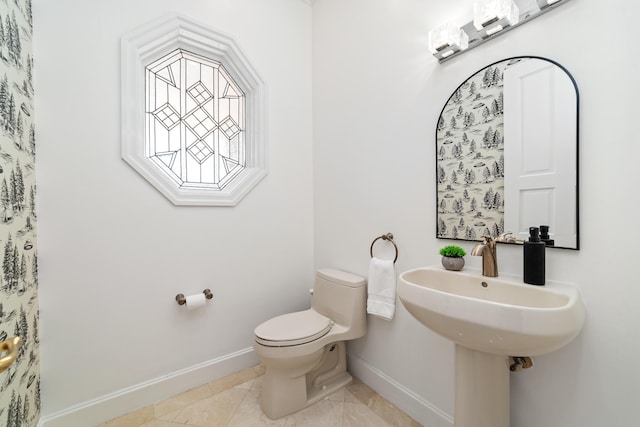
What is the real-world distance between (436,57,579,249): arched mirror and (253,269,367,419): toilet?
0.74 metres

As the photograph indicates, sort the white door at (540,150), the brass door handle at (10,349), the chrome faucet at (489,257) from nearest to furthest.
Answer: the brass door handle at (10,349), the white door at (540,150), the chrome faucet at (489,257)

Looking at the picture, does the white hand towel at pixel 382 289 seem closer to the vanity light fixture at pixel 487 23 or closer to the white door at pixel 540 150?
the white door at pixel 540 150

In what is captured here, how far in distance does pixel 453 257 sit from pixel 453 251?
0.03 metres

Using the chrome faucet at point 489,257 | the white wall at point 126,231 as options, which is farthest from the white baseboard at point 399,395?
the chrome faucet at point 489,257

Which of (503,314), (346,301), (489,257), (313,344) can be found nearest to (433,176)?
(489,257)

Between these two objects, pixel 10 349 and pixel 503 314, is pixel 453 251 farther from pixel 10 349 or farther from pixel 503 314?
pixel 10 349

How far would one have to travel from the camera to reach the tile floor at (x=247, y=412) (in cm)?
143

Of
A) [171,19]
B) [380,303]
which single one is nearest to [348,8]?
[171,19]

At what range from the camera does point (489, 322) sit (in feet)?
2.65

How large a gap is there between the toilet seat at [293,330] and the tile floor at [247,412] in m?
0.43

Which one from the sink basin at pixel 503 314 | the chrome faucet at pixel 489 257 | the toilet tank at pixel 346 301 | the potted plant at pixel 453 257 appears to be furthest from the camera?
the toilet tank at pixel 346 301

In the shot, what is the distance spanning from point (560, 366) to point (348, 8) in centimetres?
230

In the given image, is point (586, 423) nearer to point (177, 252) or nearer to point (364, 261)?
point (364, 261)

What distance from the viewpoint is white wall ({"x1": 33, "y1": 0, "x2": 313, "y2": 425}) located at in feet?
4.37
